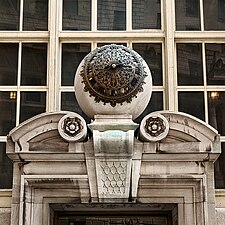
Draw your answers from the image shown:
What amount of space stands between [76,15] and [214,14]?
251cm

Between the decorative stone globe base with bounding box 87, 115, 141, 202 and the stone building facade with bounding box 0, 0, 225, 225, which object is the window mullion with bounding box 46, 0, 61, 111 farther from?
the decorative stone globe base with bounding box 87, 115, 141, 202

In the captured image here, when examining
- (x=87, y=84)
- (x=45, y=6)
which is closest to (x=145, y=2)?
(x=45, y=6)

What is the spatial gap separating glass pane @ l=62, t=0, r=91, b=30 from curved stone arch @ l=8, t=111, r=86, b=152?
3.04 metres

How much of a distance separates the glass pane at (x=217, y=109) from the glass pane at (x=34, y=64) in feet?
9.58

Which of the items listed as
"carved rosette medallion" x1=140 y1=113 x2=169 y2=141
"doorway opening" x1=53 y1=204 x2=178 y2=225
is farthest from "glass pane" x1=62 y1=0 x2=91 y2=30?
"doorway opening" x1=53 y1=204 x2=178 y2=225

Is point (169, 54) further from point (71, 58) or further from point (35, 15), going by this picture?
point (35, 15)

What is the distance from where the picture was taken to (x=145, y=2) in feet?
37.6

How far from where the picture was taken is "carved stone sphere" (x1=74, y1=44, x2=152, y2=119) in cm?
856

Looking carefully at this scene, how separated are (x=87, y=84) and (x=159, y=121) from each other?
43.8 inches

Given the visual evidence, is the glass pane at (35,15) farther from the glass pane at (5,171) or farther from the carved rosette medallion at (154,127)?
the carved rosette medallion at (154,127)

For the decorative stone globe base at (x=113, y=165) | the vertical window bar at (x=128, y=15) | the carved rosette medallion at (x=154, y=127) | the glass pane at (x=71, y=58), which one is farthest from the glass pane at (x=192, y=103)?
the decorative stone globe base at (x=113, y=165)

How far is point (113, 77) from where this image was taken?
8.55 m

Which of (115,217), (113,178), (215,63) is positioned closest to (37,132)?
(113,178)

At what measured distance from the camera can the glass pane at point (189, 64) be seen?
11.0 meters
